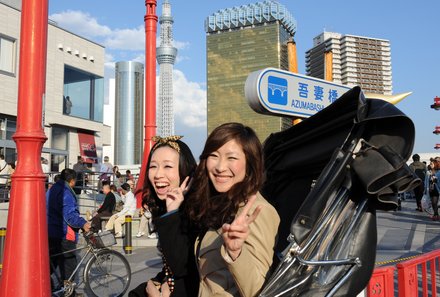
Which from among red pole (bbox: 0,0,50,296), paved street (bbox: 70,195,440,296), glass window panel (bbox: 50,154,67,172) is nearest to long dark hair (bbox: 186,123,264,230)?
red pole (bbox: 0,0,50,296)

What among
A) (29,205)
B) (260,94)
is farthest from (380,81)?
(29,205)

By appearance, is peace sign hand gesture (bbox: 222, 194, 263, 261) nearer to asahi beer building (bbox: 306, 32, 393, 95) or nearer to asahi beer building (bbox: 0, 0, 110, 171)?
asahi beer building (bbox: 306, 32, 393, 95)

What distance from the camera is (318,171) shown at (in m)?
2.56

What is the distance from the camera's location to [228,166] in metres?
2.16

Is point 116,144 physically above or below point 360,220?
above

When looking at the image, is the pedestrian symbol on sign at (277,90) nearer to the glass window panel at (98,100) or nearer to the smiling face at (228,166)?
the smiling face at (228,166)

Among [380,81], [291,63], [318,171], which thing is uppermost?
[380,81]

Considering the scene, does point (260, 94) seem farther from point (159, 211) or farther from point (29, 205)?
point (29, 205)

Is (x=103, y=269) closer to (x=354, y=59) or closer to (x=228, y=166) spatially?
(x=228, y=166)

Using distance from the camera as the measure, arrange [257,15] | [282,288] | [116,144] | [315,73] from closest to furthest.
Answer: [282,288] → [315,73] → [257,15] → [116,144]

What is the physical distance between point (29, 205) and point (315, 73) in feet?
22.5

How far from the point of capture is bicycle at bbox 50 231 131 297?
6.43 m

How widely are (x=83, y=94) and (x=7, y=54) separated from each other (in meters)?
6.39

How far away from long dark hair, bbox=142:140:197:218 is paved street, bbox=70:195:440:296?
4759mm
